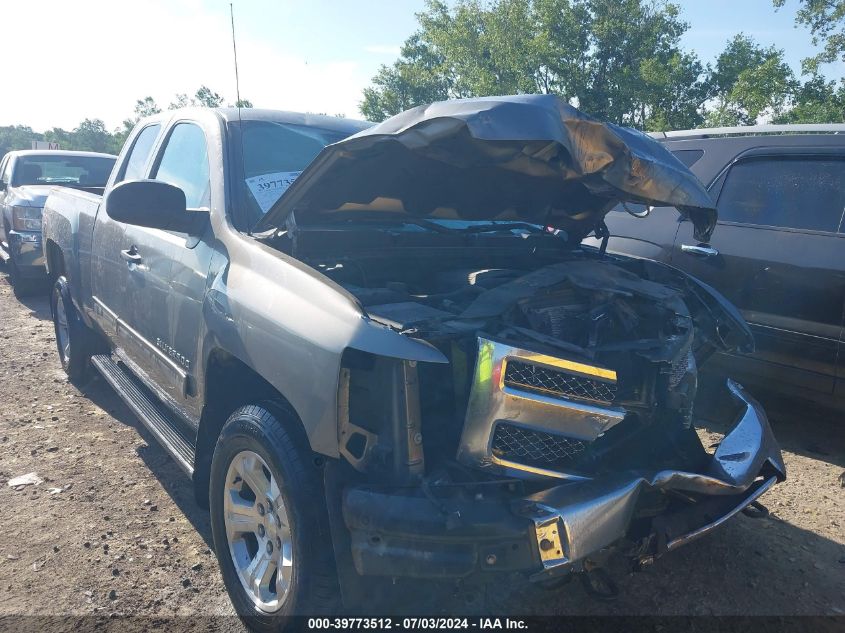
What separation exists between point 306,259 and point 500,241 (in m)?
1.14

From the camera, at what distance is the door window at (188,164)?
3289mm

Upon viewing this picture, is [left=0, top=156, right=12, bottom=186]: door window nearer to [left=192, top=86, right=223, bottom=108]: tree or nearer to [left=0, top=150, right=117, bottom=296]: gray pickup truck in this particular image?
[left=0, top=150, right=117, bottom=296]: gray pickup truck

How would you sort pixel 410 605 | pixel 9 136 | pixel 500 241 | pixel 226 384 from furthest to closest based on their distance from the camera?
pixel 9 136 < pixel 500 241 < pixel 226 384 < pixel 410 605

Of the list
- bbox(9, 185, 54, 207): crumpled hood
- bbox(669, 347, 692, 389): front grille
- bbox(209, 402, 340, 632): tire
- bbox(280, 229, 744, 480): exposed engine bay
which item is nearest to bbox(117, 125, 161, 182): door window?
bbox(280, 229, 744, 480): exposed engine bay

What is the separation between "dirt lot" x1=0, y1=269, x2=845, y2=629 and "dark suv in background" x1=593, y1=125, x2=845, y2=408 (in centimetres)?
60

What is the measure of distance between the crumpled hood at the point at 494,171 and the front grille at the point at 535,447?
95 cm

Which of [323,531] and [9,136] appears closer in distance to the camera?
[323,531]

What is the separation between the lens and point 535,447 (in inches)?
83.4

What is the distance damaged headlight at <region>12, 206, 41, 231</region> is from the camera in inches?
321

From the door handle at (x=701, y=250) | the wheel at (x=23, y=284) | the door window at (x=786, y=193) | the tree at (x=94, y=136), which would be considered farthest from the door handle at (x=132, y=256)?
the tree at (x=94, y=136)

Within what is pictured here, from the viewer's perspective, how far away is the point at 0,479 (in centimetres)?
375

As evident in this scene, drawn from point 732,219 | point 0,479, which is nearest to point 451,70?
point 732,219

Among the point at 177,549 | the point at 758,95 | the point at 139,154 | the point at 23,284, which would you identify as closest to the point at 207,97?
the point at 139,154

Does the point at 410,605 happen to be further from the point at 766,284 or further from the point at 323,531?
the point at 766,284
